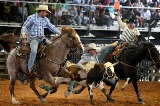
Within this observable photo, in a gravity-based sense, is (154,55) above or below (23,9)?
below

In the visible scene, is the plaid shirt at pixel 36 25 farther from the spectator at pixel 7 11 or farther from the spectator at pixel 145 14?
the spectator at pixel 145 14

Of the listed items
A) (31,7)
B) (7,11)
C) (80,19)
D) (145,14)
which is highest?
(31,7)

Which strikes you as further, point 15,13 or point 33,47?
point 15,13

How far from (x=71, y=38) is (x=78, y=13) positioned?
27.2 feet

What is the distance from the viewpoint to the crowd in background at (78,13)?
19562mm

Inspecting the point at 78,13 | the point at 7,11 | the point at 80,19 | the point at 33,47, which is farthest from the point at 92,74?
the point at 80,19

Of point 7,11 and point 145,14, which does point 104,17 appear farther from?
point 7,11

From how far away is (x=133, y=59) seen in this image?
13703 millimetres

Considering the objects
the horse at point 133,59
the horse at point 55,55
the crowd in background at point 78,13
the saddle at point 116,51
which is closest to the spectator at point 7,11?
the crowd in background at point 78,13

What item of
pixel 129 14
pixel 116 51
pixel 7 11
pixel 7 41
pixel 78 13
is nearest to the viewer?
pixel 7 41

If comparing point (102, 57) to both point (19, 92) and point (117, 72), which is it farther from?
point (19, 92)

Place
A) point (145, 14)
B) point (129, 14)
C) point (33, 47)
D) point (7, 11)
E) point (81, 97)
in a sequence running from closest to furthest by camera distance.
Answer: point (33, 47)
point (81, 97)
point (7, 11)
point (129, 14)
point (145, 14)

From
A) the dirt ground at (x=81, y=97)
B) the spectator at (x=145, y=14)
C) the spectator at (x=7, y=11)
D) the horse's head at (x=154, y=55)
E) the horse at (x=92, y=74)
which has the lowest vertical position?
the dirt ground at (x=81, y=97)

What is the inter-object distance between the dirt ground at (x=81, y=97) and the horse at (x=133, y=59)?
55 centimetres
